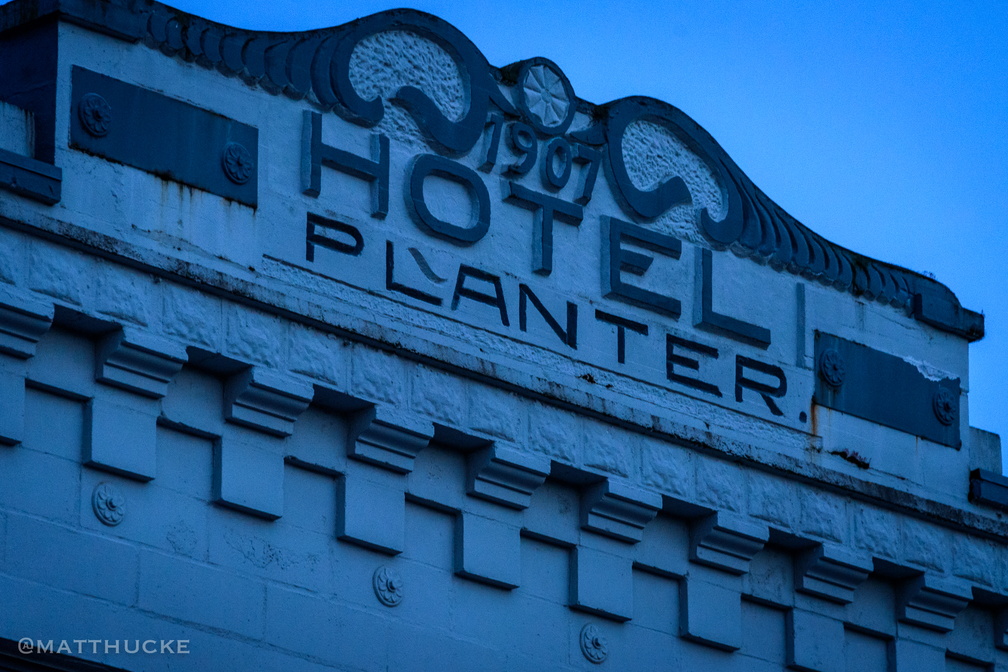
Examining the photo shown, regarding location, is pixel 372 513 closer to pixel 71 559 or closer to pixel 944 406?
pixel 71 559

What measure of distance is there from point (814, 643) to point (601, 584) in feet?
7.91

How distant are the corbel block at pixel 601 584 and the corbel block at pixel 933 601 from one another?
3.10 m

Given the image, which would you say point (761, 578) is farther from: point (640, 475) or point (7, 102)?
point (7, 102)

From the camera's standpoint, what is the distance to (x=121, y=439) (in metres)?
18.5

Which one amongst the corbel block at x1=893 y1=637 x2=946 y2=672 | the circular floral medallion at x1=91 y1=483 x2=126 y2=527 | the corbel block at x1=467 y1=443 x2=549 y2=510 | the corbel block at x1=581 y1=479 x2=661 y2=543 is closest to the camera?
the circular floral medallion at x1=91 y1=483 x2=126 y2=527

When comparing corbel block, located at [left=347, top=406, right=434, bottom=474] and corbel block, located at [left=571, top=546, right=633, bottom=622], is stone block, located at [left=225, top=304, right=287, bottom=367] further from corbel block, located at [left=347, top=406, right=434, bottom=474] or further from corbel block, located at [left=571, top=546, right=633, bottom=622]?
corbel block, located at [left=571, top=546, right=633, bottom=622]

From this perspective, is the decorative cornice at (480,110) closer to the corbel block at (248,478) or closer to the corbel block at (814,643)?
the corbel block at (248,478)

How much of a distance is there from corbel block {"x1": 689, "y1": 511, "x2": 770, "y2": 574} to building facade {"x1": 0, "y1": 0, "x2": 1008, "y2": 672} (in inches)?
1.4

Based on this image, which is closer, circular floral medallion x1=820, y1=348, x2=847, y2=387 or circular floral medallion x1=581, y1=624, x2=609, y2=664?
circular floral medallion x1=581, y1=624, x2=609, y2=664

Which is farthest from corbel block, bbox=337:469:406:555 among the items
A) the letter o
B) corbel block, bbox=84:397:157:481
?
the letter o

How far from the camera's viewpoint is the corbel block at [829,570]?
72.6ft

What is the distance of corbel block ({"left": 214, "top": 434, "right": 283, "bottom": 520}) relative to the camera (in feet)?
62.0

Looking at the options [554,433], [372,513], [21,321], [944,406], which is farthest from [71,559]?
[944,406]

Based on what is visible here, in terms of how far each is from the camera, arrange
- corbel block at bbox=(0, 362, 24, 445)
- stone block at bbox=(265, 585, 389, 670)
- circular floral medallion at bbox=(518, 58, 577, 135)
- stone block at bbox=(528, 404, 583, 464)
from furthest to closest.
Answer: circular floral medallion at bbox=(518, 58, 577, 135) < stone block at bbox=(528, 404, 583, 464) < stone block at bbox=(265, 585, 389, 670) < corbel block at bbox=(0, 362, 24, 445)
